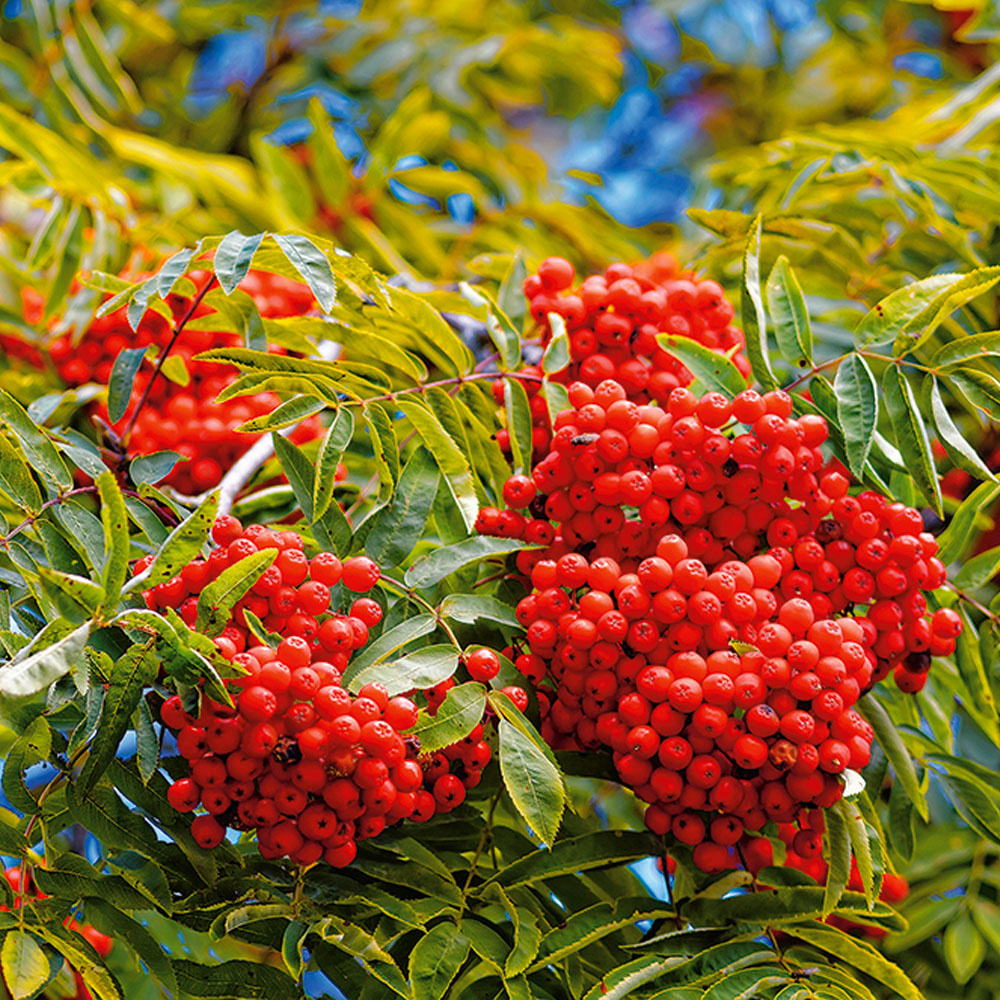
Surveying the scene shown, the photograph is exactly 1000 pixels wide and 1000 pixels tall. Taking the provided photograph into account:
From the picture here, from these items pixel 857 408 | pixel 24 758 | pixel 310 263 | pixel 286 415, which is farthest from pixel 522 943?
pixel 310 263

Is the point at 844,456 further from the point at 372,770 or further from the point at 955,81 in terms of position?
the point at 955,81

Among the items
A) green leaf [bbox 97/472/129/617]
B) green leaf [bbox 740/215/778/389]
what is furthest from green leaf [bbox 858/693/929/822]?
green leaf [bbox 97/472/129/617]

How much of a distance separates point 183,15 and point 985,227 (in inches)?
123

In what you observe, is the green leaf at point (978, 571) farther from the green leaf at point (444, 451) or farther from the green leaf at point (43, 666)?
the green leaf at point (43, 666)

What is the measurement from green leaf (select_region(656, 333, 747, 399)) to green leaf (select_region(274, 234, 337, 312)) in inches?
23.7

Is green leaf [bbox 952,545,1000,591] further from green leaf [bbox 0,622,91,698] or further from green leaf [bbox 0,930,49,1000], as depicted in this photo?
green leaf [bbox 0,930,49,1000]

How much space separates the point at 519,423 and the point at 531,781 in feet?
2.31

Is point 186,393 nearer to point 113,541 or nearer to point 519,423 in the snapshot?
point 519,423

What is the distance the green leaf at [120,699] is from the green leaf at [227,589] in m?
0.09

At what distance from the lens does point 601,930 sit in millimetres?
1696

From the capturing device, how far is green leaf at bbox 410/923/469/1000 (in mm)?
1608

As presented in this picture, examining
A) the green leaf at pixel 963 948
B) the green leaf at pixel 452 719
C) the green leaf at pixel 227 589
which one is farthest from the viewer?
the green leaf at pixel 963 948

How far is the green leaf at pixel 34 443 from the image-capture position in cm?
173

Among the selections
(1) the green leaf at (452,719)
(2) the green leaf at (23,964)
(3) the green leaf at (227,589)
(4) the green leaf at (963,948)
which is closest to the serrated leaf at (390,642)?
(1) the green leaf at (452,719)
